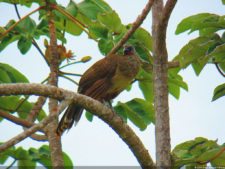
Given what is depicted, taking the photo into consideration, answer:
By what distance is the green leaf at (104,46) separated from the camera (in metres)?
4.27

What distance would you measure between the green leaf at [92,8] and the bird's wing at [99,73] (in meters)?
0.56

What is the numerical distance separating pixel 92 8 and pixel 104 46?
300mm

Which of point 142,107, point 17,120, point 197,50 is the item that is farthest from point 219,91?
point 17,120

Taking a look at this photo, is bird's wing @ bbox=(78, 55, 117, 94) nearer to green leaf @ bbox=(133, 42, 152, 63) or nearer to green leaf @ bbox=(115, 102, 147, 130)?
green leaf @ bbox=(115, 102, 147, 130)

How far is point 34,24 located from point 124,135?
52.8 inches

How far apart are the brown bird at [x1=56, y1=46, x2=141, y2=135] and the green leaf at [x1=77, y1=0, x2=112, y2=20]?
0.45m

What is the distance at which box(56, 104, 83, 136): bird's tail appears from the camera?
4.27 metres

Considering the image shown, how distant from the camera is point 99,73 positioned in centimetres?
516

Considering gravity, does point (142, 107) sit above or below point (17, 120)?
above

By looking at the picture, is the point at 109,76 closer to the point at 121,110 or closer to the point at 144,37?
the point at 121,110

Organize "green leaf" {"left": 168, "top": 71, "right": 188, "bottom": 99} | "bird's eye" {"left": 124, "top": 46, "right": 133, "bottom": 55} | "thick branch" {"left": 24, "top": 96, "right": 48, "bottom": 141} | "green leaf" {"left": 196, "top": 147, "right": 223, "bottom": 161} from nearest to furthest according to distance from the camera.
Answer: "green leaf" {"left": 196, "top": 147, "right": 223, "bottom": 161}, "thick branch" {"left": 24, "top": 96, "right": 48, "bottom": 141}, "green leaf" {"left": 168, "top": 71, "right": 188, "bottom": 99}, "bird's eye" {"left": 124, "top": 46, "right": 133, "bottom": 55}

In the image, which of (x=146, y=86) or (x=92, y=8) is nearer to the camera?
(x=92, y=8)

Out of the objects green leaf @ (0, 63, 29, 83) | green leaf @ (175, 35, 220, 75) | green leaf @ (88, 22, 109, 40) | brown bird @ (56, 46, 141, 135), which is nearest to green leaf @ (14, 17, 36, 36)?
green leaf @ (0, 63, 29, 83)

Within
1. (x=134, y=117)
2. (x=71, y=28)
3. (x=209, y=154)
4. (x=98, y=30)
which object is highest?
(x=71, y=28)
